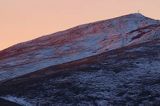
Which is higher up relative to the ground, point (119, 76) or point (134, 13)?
point (134, 13)

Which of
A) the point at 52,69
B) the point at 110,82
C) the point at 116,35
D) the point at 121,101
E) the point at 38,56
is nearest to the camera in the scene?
the point at 121,101

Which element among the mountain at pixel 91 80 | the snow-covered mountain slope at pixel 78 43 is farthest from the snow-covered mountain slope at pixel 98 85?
the snow-covered mountain slope at pixel 78 43

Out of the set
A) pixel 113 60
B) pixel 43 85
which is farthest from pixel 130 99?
pixel 113 60

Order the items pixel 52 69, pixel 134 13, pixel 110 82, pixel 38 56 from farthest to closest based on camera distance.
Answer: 1. pixel 134 13
2. pixel 38 56
3. pixel 52 69
4. pixel 110 82

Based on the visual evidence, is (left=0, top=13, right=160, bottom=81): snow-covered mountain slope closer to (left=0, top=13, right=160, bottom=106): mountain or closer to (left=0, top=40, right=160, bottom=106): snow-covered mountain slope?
(left=0, top=13, right=160, bottom=106): mountain

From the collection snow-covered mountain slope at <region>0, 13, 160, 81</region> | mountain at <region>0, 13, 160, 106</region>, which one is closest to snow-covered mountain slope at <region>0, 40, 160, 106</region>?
mountain at <region>0, 13, 160, 106</region>

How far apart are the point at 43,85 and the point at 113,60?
9683 millimetres

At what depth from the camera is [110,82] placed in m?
33.5

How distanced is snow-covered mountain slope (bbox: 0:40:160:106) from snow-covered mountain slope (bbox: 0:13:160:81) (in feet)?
45.6

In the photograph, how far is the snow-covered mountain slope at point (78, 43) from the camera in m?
57.5

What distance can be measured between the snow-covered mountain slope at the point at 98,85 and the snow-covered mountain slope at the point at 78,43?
13.9m

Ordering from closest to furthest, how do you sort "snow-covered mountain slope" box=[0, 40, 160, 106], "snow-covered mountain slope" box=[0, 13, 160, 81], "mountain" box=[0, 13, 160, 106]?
"snow-covered mountain slope" box=[0, 40, 160, 106]
"mountain" box=[0, 13, 160, 106]
"snow-covered mountain slope" box=[0, 13, 160, 81]

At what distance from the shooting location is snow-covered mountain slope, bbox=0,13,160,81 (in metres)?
57.5

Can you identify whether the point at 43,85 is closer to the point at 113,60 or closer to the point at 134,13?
the point at 113,60
